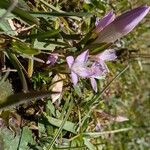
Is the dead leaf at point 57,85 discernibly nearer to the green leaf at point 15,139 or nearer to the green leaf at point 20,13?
the green leaf at point 15,139

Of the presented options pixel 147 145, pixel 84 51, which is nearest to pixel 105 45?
pixel 84 51

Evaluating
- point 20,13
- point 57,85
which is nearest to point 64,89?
point 57,85

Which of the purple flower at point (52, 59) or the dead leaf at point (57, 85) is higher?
the purple flower at point (52, 59)

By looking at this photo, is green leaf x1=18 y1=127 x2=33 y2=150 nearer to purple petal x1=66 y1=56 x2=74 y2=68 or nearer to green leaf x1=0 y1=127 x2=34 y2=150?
green leaf x1=0 y1=127 x2=34 y2=150

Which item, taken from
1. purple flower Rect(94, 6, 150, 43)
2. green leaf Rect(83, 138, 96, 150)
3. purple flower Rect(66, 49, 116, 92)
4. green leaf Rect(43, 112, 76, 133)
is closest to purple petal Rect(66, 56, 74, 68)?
purple flower Rect(66, 49, 116, 92)

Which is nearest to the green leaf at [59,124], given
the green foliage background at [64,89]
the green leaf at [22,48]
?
the green foliage background at [64,89]

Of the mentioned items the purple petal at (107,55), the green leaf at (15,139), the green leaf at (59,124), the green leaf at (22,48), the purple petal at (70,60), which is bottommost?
the green leaf at (15,139)

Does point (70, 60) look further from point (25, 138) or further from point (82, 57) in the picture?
point (25, 138)

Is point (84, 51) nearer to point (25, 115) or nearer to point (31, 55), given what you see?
point (31, 55)
